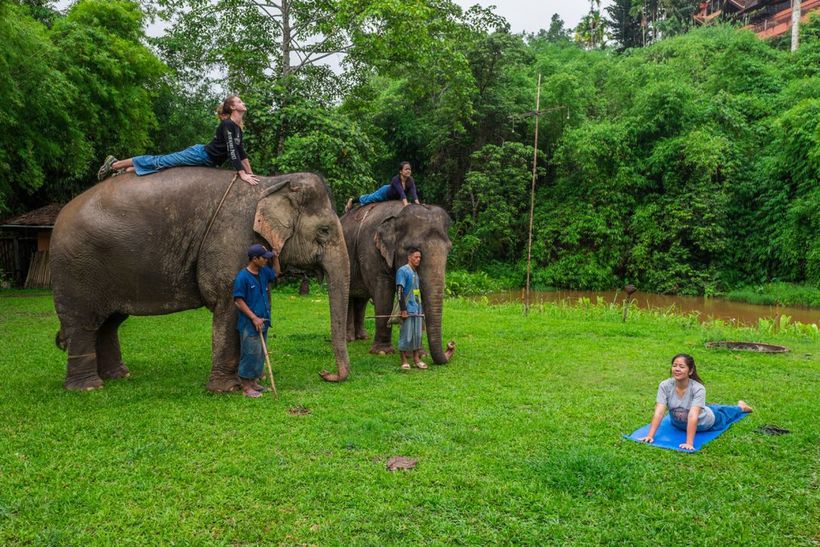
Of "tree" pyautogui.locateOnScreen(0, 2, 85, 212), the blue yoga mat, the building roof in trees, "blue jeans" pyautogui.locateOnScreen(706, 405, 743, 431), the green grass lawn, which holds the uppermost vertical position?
the building roof in trees

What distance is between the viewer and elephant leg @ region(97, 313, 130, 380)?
748 centimetres

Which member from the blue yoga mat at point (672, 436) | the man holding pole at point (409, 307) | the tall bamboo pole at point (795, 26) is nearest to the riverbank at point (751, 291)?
the man holding pole at point (409, 307)

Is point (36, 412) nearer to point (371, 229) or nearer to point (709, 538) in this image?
point (371, 229)

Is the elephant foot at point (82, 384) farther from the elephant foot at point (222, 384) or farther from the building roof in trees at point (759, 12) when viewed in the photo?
the building roof in trees at point (759, 12)

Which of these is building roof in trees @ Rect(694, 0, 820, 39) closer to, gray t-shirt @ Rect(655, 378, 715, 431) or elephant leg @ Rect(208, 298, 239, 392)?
gray t-shirt @ Rect(655, 378, 715, 431)

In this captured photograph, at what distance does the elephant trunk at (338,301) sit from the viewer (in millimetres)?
7109

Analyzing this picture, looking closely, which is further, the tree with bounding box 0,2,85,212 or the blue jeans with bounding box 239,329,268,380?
the tree with bounding box 0,2,85,212

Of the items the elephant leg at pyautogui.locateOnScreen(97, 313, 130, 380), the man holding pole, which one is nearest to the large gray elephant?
the elephant leg at pyautogui.locateOnScreen(97, 313, 130, 380)

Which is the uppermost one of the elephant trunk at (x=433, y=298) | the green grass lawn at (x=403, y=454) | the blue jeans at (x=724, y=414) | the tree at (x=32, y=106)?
the tree at (x=32, y=106)

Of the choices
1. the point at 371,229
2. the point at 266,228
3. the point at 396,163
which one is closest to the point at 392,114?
the point at 396,163

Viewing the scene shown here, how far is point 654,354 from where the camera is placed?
940 centimetres

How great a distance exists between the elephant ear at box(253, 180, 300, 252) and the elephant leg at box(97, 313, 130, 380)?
2.22m

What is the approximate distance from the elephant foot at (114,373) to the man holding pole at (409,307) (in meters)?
3.42

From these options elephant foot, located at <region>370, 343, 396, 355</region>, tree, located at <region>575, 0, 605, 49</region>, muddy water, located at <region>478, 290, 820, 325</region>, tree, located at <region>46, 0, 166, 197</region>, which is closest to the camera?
elephant foot, located at <region>370, 343, 396, 355</region>
